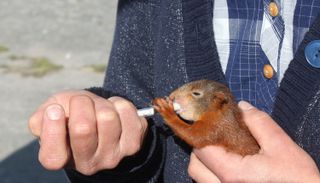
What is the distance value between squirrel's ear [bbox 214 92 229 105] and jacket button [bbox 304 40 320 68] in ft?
0.36

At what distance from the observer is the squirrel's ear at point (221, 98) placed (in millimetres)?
824

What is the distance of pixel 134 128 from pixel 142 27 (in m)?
0.25

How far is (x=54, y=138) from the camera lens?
80 centimetres

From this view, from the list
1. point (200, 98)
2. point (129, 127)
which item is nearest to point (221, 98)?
point (200, 98)

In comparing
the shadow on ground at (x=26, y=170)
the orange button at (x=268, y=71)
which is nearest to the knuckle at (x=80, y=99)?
the orange button at (x=268, y=71)

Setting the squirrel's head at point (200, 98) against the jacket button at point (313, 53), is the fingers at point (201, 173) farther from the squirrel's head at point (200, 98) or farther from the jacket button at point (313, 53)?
the jacket button at point (313, 53)

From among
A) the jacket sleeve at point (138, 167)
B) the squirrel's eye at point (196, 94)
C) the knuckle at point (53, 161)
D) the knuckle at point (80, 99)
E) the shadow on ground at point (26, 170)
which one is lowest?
the shadow on ground at point (26, 170)

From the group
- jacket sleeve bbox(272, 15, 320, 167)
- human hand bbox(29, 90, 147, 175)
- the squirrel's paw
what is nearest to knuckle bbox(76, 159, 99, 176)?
human hand bbox(29, 90, 147, 175)

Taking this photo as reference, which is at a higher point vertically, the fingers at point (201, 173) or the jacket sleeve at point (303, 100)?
the jacket sleeve at point (303, 100)

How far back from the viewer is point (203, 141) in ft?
2.77

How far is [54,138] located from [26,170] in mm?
1886

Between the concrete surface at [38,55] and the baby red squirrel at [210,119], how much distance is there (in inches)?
69.0

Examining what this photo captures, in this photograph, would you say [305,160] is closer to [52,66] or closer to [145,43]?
[145,43]

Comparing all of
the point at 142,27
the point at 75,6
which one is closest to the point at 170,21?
the point at 142,27
